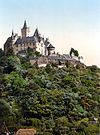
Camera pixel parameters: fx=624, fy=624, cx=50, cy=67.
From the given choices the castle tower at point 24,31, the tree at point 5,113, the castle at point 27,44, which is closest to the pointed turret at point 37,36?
the castle at point 27,44

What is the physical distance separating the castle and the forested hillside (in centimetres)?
1154

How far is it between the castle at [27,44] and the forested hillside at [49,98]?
11.5 m

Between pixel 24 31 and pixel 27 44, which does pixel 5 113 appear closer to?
pixel 27 44

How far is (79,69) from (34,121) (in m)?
23.5

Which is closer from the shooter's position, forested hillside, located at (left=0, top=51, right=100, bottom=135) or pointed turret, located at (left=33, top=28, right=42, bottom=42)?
forested hillside, located at (left=0, top=51, right=100, bottom=135)

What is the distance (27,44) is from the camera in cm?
9219

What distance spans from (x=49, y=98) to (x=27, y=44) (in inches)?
1183

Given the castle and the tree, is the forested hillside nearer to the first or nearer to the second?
the tree

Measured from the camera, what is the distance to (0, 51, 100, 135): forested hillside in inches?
2222

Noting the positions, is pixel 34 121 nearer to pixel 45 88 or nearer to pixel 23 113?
pixel 23 113

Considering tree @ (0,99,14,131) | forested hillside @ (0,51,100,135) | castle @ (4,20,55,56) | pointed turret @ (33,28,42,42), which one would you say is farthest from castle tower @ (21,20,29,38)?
tree @ (0,99,14,131)

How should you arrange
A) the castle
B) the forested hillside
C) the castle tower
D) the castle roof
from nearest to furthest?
the forested hillside → the castle → the castle roof → the castle tower

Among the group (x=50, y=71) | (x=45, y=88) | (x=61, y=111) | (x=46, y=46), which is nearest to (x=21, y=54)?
(x=46, y=46)

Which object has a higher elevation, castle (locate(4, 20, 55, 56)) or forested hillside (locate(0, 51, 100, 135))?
castle (locate(4, 20, 55, 56))
